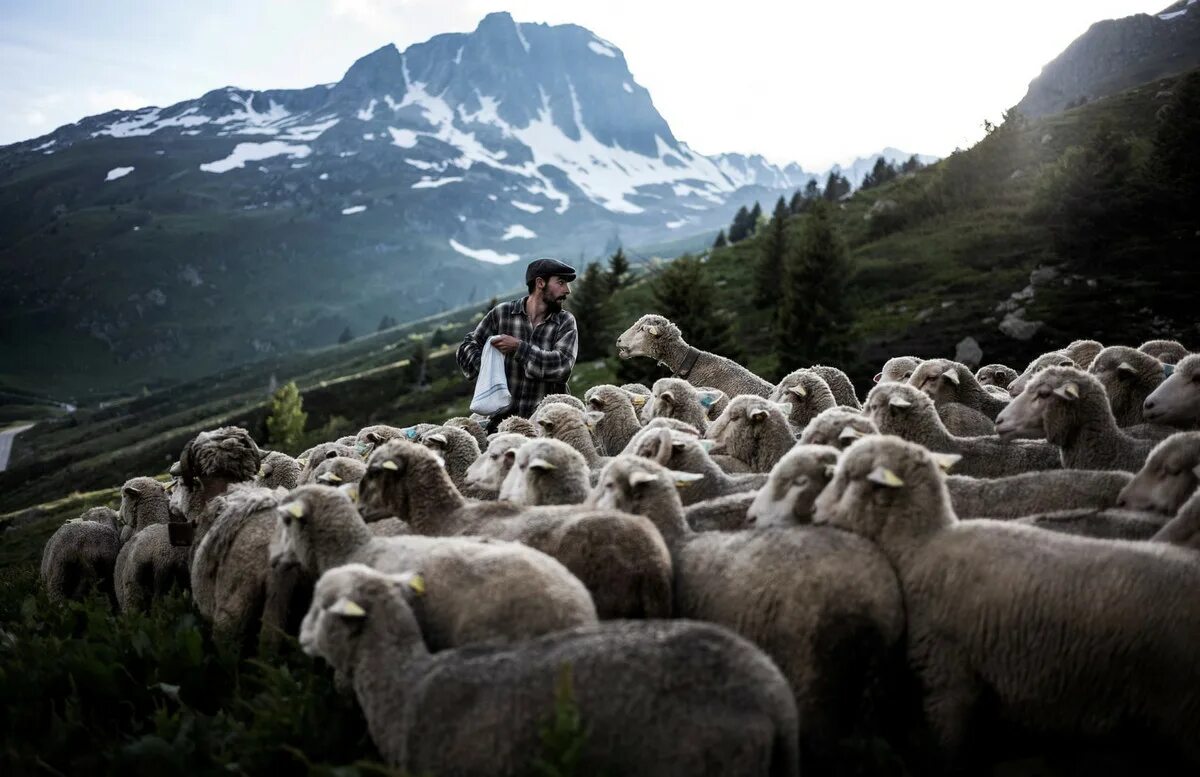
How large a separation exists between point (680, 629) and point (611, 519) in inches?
51.9

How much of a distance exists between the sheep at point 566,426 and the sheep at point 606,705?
5.77 m

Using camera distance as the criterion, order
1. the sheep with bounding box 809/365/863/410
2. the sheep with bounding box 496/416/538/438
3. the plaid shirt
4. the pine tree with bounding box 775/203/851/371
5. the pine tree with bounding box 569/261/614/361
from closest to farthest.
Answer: the sheep with bounding box 496/416/538/438 → the plaid shirt → the sheep with bounding box 809/365/863/410 → the pine tree with bounding box 775/203/851/371 → the pine tree with bounding box 569/261/614/361

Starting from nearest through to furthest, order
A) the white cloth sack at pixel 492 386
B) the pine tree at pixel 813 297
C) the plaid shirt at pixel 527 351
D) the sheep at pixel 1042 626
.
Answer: the sheep at pixel 1042 626
the white cloth sack at pixel 492 386
the plaid shirt at pixel 527 351
the pine tree at pixel 813 297

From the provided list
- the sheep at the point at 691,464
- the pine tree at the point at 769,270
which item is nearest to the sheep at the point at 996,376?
the sheep at the point at 691,464

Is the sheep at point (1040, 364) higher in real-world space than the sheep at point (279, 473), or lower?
lower

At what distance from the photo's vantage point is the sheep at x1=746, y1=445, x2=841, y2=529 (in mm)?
→ 5781

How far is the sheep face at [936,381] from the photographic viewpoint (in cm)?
1091

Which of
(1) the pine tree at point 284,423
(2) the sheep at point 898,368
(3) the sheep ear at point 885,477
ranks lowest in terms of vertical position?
(1) the pine tree at point 284,423

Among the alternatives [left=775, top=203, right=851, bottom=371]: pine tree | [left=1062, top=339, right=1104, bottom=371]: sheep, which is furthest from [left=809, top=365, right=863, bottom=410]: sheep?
[left=775, top=203, right=851, bottom=371]: pine tree

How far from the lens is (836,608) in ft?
15.4

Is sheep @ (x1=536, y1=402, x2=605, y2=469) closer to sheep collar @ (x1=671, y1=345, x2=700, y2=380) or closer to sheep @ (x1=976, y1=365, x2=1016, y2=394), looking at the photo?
sheep collar @ (x1=671, y1=345, x2=700, y2=380)

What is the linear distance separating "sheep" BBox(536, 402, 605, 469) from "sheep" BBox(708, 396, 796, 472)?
5.45ft

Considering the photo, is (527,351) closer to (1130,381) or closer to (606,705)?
(1130,381)

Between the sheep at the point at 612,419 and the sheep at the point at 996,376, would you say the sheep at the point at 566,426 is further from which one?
the sheep at the point at 996,376
